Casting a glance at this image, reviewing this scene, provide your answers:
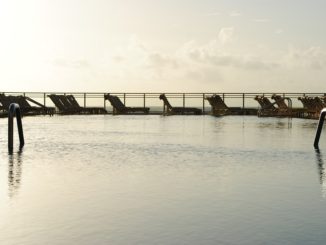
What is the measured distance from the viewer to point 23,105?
153 ft

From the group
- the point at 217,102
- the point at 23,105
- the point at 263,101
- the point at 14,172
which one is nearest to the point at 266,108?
the point at 263,101

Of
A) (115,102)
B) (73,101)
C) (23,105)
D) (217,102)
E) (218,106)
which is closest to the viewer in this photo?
A: (23,105)

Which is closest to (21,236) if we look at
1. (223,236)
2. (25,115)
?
(223,236)

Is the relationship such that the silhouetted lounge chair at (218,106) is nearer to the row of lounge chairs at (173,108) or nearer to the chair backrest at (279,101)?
the row of lounge chairs at (173,108)

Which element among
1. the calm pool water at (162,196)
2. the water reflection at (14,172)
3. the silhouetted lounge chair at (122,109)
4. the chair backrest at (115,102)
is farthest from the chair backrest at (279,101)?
the water reflection at (14,172)

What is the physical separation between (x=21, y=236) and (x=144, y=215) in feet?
6.58

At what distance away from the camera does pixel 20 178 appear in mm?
12758

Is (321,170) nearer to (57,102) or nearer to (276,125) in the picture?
(276,125)

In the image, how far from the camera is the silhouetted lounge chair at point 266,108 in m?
47.7

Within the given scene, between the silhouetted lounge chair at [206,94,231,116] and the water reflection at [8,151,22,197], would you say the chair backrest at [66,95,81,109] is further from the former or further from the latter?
the water reflection at [8,151,22,197]

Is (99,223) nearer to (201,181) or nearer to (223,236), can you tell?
(223,236)

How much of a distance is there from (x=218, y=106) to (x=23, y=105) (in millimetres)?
15688

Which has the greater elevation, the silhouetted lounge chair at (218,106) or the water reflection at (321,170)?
the silhouetted lounge chair at (218,106)

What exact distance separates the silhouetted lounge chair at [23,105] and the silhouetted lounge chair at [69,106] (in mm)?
863
